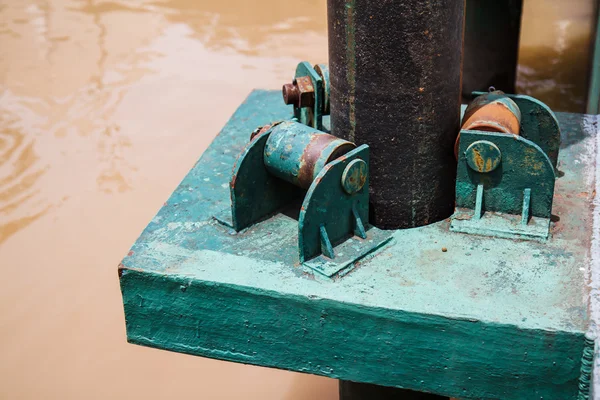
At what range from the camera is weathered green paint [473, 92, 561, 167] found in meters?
2.63

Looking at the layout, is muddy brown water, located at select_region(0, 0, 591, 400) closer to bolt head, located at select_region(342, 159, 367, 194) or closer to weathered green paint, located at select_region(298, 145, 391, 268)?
weathered green paint, located at select_region(298, 145, 391, 268)

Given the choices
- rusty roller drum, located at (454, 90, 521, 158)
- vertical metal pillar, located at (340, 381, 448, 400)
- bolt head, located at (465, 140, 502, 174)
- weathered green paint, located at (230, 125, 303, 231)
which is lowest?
vertical metal pillar, located at (340, 381, 448, 400)

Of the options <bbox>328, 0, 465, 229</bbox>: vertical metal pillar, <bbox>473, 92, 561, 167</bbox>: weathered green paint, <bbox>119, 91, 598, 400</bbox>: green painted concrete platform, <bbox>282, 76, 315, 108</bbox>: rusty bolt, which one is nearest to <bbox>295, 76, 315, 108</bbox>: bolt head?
<bbox>282, 76, 315, 108</bbox>: rusty bolt

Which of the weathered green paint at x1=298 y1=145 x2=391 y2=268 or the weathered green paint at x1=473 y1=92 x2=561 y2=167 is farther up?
the weathered green paint at x1=473 y1=92 x2=561 y2=167

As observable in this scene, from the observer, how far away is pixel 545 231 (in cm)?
238

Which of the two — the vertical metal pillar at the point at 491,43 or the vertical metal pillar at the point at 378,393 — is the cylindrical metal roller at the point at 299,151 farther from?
the vertical metal pillar at the point at 491,43

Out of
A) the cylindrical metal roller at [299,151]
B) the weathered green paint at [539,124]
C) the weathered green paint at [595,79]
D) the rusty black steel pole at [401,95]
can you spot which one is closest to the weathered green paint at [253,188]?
the cylindrical metal roller at [299,151]

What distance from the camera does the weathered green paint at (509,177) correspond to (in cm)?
235

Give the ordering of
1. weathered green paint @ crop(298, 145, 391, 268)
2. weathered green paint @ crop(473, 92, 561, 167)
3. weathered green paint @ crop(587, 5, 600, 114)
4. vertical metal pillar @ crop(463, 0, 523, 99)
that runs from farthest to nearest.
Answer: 1. vertical metal pillar @ crop(463, 0, 523, 99)
2. weathered green paint @ crop(587, 5, 600, 114)
3. weathered green paint @ crop(473, 92, 561, 167)
4. weathered green paint @ crop(298, 145, 391, 268)

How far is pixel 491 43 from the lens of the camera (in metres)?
5.83

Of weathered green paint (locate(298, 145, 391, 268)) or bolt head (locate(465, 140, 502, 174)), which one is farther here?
bolt head (locate(465, 140, 502, 174))

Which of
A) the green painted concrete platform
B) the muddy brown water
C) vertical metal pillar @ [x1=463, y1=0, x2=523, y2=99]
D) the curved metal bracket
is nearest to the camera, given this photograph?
the green painted concrete platform

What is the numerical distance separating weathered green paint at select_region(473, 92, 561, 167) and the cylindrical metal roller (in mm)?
651

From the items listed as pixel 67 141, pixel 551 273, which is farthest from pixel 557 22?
pixel 551 273
